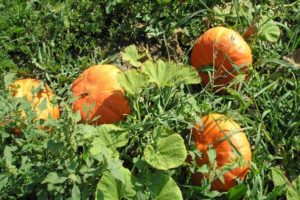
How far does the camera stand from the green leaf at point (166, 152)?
2.76 meters

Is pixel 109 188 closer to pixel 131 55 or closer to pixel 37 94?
pixel 37 94

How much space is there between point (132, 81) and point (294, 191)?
1.18 m

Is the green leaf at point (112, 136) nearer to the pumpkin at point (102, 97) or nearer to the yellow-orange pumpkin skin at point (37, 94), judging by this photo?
the pumpkin at point (102, 97)

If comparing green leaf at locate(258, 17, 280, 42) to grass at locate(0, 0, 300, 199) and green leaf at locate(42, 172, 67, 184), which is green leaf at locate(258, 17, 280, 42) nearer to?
grass at locate(0, 0, 300, 199)

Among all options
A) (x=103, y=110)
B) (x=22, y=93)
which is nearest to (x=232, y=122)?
(x=103, y=110)

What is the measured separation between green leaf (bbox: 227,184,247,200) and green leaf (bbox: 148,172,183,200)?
0.38 meters

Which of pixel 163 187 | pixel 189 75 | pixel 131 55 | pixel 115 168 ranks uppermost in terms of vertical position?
pixel 131 55

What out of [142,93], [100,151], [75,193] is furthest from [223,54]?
[75,193]

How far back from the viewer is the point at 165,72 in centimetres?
304

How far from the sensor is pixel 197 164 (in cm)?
299

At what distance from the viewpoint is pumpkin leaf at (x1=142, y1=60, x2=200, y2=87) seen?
119 inches

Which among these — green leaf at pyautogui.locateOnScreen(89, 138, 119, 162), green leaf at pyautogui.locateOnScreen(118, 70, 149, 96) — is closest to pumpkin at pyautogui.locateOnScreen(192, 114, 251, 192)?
green leaf at pyautogui.locateOnScreen(118, 70, 149, 96)

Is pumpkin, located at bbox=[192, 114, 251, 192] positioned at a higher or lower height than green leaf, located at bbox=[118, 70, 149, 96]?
lower

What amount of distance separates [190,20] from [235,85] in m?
0.75
